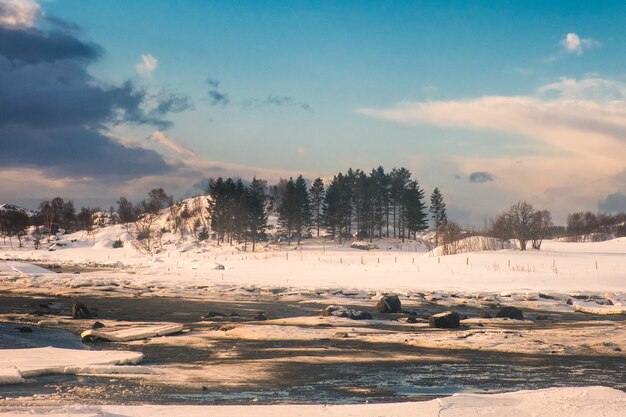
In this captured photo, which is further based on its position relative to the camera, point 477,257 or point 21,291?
point 477,257

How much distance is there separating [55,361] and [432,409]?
885 cm

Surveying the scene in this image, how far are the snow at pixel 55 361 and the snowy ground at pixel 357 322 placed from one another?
13 cm

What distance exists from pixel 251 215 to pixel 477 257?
210 ft

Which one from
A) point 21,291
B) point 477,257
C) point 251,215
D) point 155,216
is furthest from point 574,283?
point 155,216

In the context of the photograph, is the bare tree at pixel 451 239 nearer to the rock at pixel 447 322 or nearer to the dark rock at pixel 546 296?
the dark rock at pixel 546 296

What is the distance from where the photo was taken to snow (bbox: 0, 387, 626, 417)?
9.31m

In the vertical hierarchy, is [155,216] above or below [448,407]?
above

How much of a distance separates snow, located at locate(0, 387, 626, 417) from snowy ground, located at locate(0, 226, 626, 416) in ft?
0.14

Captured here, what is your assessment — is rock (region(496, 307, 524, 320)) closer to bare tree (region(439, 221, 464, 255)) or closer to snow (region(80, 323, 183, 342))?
snow (region(80, 323, 183, 342))

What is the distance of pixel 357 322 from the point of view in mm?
24531

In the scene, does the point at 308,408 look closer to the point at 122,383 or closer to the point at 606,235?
the point at 122,383

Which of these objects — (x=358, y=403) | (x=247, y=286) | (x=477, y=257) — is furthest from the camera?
(x=477, y=257)

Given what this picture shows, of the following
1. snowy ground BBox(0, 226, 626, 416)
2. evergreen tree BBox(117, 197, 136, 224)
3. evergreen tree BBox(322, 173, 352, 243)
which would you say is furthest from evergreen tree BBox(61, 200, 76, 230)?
snowy ground BBox(0, 226, 626, 416)

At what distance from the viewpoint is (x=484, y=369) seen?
14.7 meters
